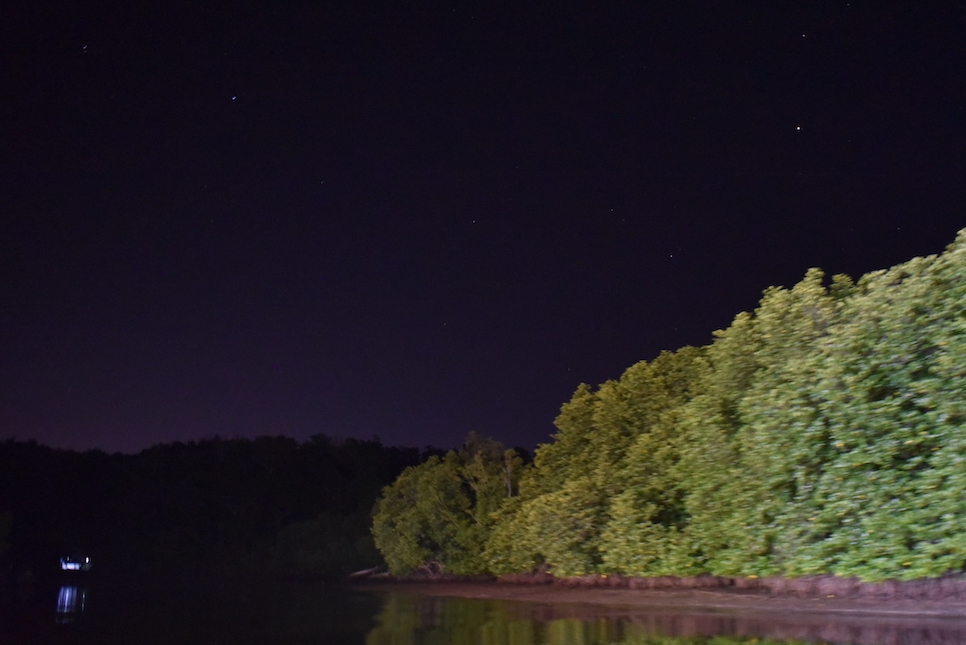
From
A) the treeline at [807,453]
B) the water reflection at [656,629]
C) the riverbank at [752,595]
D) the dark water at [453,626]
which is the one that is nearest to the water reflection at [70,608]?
the dark water at [453,626]

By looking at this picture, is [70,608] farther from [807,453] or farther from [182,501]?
[182,501]

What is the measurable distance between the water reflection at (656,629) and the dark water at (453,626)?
2cm

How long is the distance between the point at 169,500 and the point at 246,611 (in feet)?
171

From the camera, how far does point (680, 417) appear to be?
78.9 feet

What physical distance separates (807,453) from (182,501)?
230 feet

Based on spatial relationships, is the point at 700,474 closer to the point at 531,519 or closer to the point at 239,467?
the point at 531,519

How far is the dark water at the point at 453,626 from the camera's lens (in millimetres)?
14305

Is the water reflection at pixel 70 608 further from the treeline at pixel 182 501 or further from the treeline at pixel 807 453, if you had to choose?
the treeline at pixel 182 501

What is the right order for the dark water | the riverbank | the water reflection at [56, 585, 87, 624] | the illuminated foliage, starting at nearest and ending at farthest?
the dark water, the riverbank, the water reflection at [56, 585, 87, 624], the illuminated foliage

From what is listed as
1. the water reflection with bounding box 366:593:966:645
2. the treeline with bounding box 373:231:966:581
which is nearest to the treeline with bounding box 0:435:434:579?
the treeline with bounding box 373:231:966:581

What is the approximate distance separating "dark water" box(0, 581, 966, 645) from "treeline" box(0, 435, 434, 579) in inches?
1664

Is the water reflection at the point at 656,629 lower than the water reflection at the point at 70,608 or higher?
higher

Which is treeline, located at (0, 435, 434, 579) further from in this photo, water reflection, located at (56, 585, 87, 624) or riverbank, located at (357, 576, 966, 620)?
riverbank, located at (357, 576, 966, 620)

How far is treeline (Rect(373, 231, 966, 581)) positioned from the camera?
14922 mm
